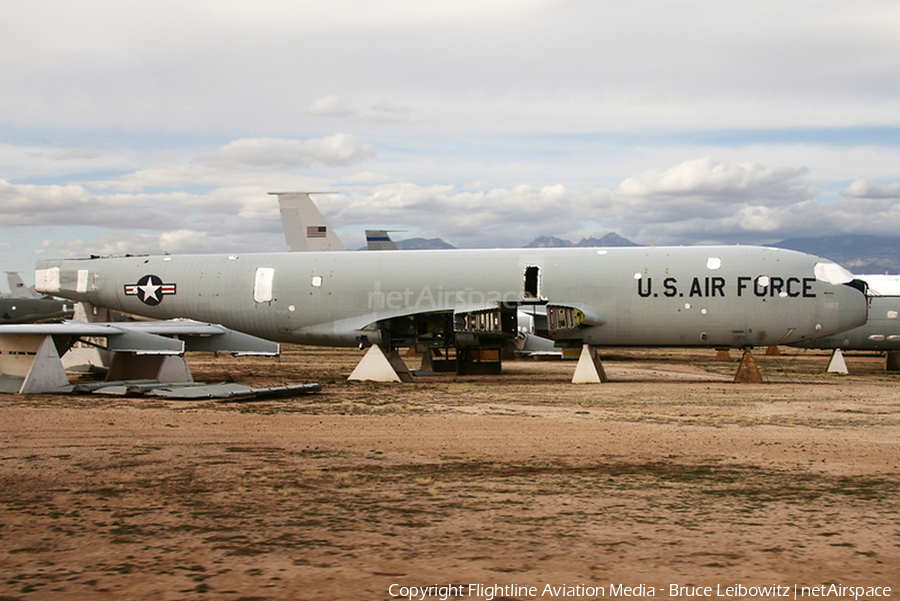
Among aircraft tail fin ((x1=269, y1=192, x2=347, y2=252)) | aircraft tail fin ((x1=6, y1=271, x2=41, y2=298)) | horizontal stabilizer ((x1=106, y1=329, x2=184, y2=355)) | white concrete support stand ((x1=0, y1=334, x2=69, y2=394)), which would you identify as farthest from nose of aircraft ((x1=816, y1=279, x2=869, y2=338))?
aircraft tail fin ((x1=6, y1=271, x2=41, y2=298))

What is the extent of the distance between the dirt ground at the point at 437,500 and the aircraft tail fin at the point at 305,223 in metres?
20.0

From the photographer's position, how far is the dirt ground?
4.79 meters

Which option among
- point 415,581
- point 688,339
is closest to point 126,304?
point 688,339

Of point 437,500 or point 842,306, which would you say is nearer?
point 437,500

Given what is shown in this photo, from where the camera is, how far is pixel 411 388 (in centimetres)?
1714

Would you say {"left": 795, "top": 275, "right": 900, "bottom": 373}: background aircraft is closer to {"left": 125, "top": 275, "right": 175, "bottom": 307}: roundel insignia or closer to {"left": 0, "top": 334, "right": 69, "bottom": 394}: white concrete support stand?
{"left": 125, "top": 275, "right": 175, "bottom": 307}: roundel insignia

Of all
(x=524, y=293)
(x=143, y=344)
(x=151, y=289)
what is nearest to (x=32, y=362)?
(x=143, y=344)

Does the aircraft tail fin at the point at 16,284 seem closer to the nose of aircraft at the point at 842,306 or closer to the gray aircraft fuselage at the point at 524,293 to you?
the gray aircraft fuselage at the point at 524,293

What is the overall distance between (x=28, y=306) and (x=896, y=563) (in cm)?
4664

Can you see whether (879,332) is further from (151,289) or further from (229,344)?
(151,289)

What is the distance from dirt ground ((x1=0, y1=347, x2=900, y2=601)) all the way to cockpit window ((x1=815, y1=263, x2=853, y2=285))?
5559 millimetres

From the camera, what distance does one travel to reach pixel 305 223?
33281 millimetres

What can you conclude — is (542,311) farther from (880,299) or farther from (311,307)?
(880,299)

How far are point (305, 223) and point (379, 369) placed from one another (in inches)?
639
